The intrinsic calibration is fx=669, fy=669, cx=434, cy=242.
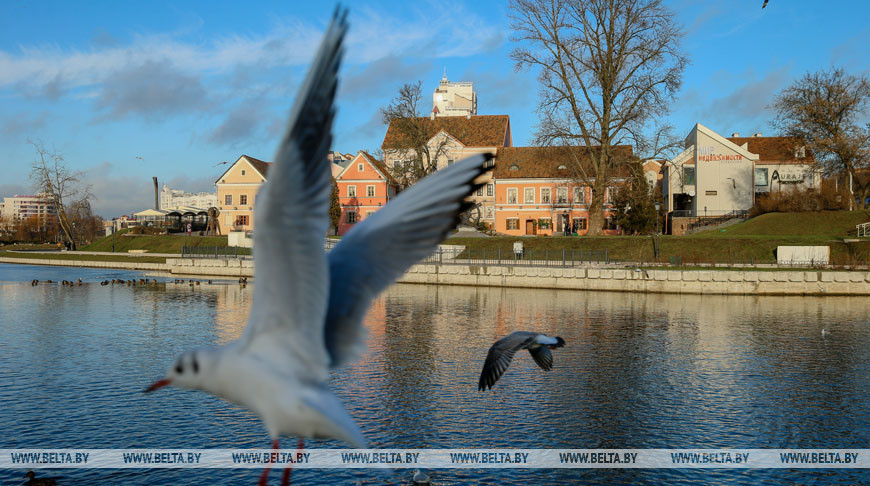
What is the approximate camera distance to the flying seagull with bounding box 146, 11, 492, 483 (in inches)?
103

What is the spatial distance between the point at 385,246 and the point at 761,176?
61.8 metres

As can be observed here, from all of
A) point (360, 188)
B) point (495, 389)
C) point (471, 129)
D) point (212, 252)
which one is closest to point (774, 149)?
point (471, 129)

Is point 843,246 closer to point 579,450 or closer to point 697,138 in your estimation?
point 697,138

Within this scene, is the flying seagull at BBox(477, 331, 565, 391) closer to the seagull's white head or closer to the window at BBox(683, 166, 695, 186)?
the seagull's white head

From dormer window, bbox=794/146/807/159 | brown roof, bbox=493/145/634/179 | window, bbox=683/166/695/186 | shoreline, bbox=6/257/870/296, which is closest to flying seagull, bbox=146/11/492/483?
shoreline, bbox=6/257/870/296

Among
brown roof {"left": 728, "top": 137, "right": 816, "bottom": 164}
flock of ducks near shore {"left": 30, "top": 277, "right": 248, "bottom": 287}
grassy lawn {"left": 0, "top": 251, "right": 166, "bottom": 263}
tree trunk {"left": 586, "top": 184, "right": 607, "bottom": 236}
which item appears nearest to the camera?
flock of ducks near shore {"left": 30, "top": 277, "right": 248, "bottom": 287}

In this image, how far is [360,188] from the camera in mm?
67375

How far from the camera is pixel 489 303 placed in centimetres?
2814

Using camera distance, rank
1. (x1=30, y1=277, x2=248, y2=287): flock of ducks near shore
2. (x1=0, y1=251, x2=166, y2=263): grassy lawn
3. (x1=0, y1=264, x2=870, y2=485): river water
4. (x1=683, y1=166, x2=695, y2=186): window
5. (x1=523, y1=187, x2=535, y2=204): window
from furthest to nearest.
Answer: (x1=523, y1=187, x2=535, y2=204): window → (x1=683, y1=166, x2=695, y2=186): window → (x1=0, y1=251, x2=166, y2=263): grassy lawn → (x1=30, y1=277, x2=248, y2=287): flock of ducks near shore → (x1=0, y1=264, x2=870, y2=485): river water

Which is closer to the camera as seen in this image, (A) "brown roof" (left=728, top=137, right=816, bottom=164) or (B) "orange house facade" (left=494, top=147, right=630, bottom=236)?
(A) "brown roof" (left=728, top=137, right=816, bottom=164)

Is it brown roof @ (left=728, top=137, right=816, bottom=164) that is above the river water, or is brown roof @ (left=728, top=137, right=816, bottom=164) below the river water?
above

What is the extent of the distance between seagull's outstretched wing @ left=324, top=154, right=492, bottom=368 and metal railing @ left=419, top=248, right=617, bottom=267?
33.4m

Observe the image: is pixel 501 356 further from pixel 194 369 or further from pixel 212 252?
pixel 212 252

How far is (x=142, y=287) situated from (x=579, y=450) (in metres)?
28.1
